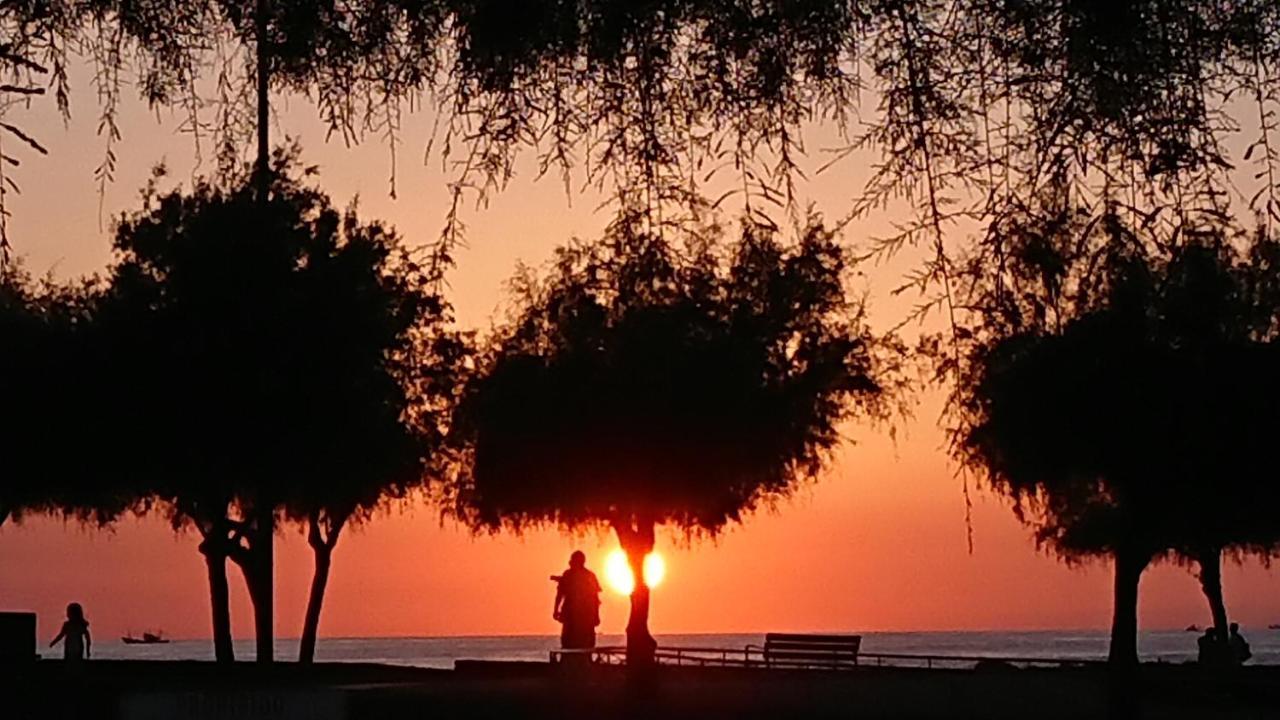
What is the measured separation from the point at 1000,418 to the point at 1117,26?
2439 centimetres

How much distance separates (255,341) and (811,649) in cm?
848

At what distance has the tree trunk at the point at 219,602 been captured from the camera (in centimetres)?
2694

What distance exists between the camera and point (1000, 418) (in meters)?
26.8

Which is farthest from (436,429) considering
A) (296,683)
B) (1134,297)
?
(1134,297)

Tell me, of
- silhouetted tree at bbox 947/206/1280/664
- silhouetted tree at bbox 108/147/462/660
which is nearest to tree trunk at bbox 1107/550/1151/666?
silhouetted tree at bbox 947/206/1280/664

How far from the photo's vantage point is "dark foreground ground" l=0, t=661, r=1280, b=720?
629 inches

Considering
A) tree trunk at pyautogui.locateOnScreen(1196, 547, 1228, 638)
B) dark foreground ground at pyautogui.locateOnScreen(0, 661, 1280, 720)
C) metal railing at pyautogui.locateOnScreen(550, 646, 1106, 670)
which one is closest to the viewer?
dark foreground ground at pyautogui.locateOnScreen(0, 661, 1280, 720)

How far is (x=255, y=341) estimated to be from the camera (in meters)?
26.3

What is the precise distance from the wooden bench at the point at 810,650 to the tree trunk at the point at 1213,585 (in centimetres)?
1501

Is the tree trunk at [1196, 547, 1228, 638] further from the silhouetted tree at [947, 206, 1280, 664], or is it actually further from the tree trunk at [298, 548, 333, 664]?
the tree trunk at [298, 548, 333, 664]

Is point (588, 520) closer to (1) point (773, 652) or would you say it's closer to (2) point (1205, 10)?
(1) point (773, 652)

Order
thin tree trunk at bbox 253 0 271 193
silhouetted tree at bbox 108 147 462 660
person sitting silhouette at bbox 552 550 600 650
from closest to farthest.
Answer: thin tree trunk at bbox 253 0 271 193
person sitting silhouette at bbox 552 550 600 650
silhouetted tree at bbox 108 147 462 660

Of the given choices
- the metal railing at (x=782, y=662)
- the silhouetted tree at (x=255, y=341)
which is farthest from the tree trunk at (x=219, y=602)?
the metal railing at (x=782, y=662)

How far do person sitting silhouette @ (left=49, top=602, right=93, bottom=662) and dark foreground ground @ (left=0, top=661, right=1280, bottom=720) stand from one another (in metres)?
3.04
